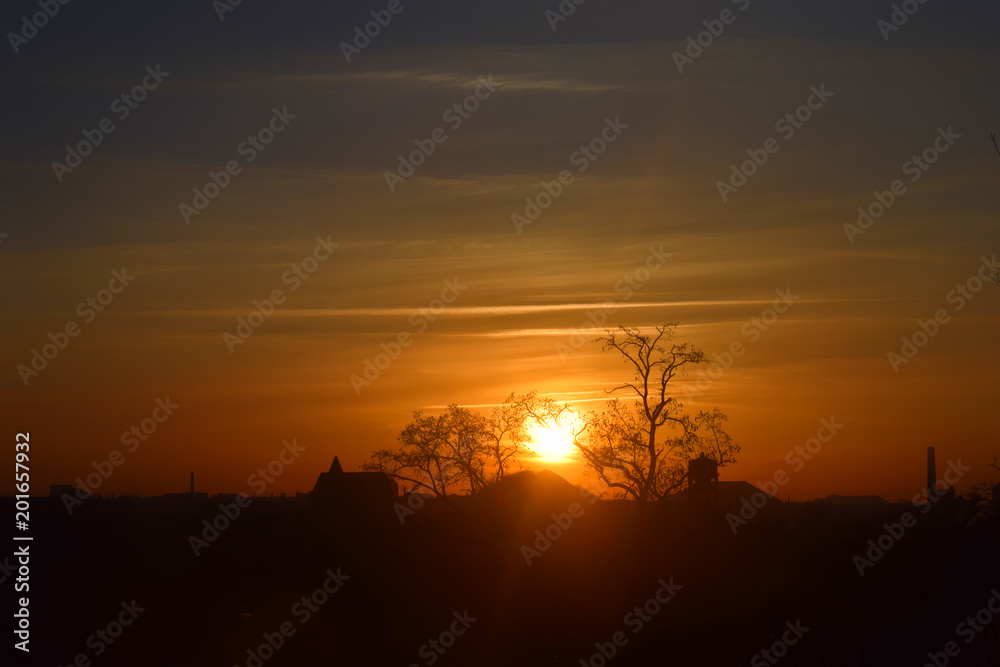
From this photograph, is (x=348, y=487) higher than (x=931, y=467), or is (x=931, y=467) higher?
(x=931, y=467)

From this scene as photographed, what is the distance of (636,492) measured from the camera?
52625 millimetres

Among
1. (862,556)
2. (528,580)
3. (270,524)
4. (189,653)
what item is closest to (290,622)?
(189,653)

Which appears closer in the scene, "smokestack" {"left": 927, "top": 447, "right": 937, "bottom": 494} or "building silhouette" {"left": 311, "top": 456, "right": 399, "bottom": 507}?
"building silhouette" {"left": 311, "top": 456, "right": 399, "bottom": 507}

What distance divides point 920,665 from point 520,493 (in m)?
41.9

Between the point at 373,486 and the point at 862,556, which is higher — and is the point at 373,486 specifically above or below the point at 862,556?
below

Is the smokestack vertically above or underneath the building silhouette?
above

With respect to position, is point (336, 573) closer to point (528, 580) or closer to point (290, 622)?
point (290, 622)

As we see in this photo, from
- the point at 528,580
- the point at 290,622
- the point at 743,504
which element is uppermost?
the point at 743,504

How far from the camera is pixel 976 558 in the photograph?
3153cm

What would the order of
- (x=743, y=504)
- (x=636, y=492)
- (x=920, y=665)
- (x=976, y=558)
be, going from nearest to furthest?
(x=920, y=665)
(x=976, y=558)
(x=636, y=492)
(x=743, y=504)

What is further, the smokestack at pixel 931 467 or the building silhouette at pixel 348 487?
the smokestack at pixel 931 467

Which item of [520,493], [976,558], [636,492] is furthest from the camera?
[520,493]

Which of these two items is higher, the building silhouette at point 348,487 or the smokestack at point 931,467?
the smokestack at point 931,467

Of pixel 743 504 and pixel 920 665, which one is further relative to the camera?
pixel 743 504
